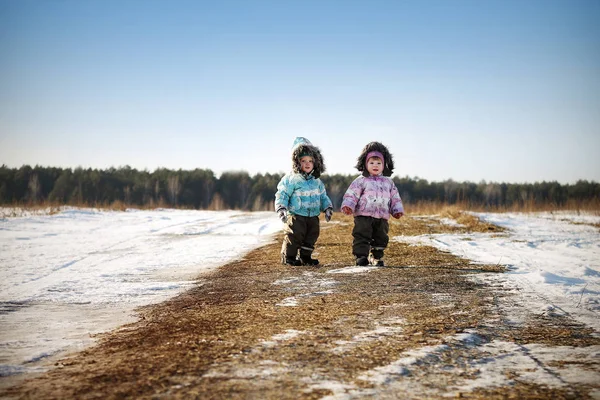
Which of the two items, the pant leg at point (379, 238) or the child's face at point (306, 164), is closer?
the pant leg at point (379, 238)

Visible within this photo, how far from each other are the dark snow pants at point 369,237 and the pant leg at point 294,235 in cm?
72

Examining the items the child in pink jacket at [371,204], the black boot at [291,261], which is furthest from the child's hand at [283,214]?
the child in pink jacket at [371,204]

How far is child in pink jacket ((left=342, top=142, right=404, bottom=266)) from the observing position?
19.9ft

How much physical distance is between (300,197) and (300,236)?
0.57 m

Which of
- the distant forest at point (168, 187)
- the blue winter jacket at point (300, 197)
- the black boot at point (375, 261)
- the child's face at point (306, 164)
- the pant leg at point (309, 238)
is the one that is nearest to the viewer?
the black boot at point (375, 261)

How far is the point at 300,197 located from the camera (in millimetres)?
6422

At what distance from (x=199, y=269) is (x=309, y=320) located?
320 cm

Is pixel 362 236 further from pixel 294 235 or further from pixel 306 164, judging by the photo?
pixel 306 164

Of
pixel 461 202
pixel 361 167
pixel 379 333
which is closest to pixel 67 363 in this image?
pixel 379 333

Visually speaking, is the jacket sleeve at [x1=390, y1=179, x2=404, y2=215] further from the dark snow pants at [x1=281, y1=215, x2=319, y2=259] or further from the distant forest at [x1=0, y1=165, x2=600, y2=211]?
the distant forest at [x1=0, y1=165, x2=600, y2=211]

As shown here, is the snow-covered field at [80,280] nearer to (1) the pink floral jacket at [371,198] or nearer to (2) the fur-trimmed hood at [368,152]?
(1) the pink floral jacket at [371,198]

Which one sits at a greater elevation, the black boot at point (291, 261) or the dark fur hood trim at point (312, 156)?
the dark fur hood trim at point (312, 156)

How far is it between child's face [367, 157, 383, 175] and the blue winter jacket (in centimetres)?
75

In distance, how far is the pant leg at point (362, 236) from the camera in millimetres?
6020
